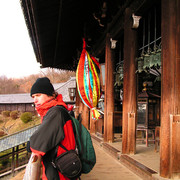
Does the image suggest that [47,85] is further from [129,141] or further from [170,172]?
[129,141]

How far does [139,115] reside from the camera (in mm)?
6285

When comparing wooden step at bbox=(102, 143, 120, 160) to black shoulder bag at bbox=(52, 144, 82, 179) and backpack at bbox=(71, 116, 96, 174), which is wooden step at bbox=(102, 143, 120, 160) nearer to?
backpack at bbox=(71, 116, 96, 174)

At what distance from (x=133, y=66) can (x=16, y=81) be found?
240ft

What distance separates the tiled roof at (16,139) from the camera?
18.5 ft

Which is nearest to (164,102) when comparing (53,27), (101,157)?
(101,157)

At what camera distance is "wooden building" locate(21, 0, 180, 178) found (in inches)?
119

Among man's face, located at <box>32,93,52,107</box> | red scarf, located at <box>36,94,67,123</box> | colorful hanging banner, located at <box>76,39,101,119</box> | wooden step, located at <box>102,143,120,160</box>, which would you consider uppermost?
colorful hanging banner, located at <box>76,39,101,119</box>

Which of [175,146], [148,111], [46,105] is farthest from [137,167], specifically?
[46,105]

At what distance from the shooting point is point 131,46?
15.7 feet

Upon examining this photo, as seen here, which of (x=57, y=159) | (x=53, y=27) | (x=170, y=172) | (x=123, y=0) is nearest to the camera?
(x=57, y=159)

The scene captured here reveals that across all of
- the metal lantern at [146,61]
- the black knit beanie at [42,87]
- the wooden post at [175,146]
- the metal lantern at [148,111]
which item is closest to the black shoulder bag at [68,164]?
the black knit beanie at [42,87]

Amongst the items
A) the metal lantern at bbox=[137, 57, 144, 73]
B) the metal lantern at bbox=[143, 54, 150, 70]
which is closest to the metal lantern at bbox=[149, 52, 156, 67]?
the metal lantern at bbox=[143, 54, 150, 70]

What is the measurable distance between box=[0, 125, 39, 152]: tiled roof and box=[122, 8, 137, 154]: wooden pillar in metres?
2.54

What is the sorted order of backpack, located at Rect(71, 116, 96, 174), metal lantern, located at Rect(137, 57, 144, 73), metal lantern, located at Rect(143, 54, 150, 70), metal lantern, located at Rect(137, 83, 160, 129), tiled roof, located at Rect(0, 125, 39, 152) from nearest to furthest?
backpack, located at Rect(71, 116, 96, 174) → metal lantern, located at Rect(143, 54, 150, 70) → metal lantern, located at Rect(137, 57, 144, 73) → tiled roof, located at Rect(0, 125, 39, 152) → metal lantern, located at Rect(137, 83, 160, 129)
